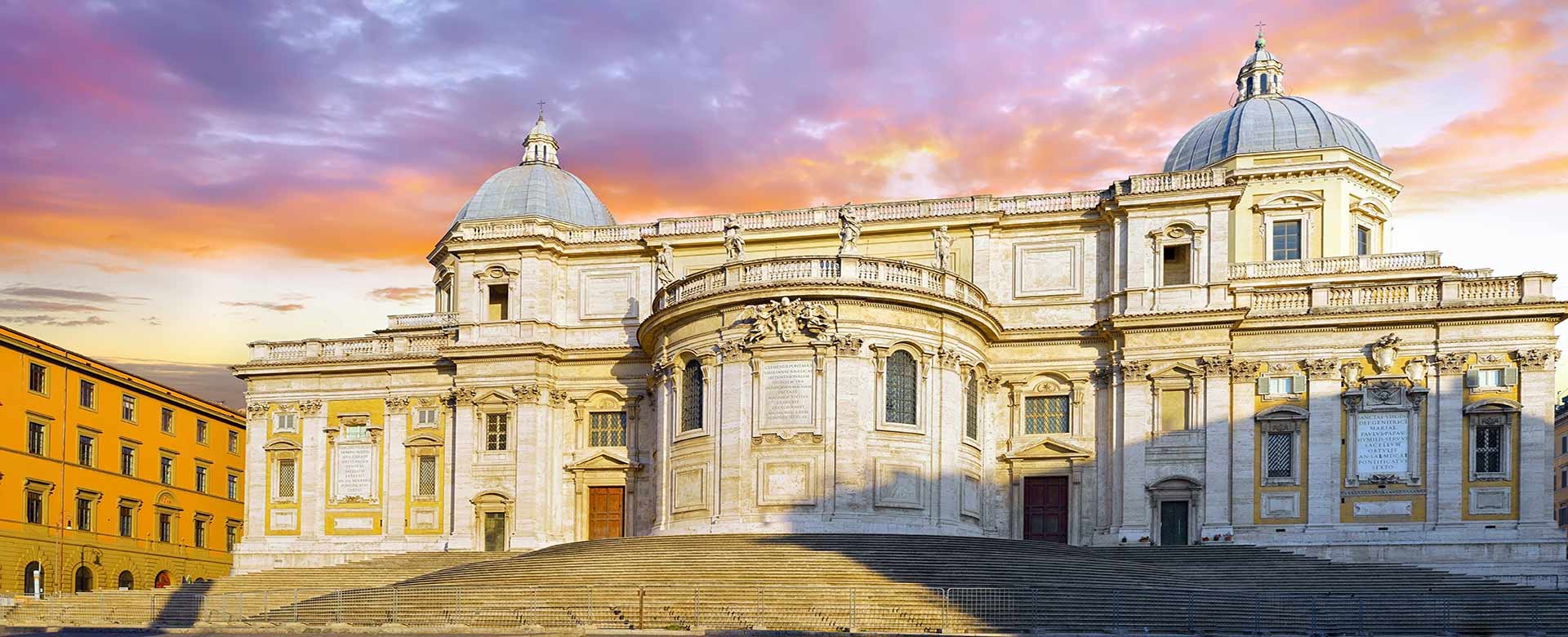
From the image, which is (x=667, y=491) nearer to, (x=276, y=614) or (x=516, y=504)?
(x=516, y=504)

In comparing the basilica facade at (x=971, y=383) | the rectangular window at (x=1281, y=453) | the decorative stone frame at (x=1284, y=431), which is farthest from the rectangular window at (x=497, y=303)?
the rectangular window at (x=1281, y=453)

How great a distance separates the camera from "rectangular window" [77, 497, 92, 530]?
67.9 metres

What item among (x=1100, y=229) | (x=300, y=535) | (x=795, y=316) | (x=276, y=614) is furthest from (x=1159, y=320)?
(x=300, y=535)

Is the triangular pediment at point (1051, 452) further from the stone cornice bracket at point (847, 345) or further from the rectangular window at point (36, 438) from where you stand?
the rectangular window at point (36, 438)

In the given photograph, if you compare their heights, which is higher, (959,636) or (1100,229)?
(1100,229)

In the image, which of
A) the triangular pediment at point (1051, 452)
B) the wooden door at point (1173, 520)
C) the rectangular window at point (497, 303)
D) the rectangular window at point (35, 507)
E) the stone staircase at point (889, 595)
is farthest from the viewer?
the rectangular window at point (35, 507)

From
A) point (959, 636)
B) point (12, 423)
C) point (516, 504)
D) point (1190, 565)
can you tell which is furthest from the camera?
point (12, 423)

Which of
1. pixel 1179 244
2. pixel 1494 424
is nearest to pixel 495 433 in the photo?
pixel 1179 244

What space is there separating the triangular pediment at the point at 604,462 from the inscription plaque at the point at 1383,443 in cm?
2540

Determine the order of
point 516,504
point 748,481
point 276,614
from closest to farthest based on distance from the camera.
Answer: point 276,614
point 748,481
point 516,504

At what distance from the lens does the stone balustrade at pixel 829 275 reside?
49125mm

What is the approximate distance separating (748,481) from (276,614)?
1507 cm

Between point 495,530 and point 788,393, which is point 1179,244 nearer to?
point 788,393

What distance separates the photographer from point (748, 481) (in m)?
48.8
